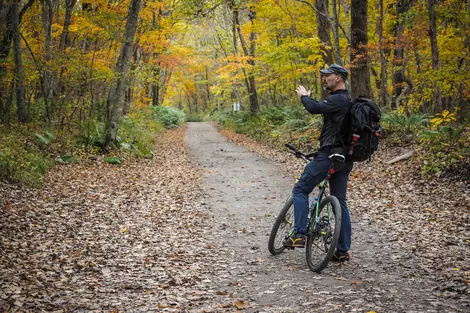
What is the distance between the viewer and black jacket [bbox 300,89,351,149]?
5035mm

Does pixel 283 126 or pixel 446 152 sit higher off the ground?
pixel 283 126

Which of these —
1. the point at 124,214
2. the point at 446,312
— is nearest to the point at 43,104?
the point at 124,214

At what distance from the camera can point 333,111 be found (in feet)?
16.6

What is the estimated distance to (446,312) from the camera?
12.8 feet

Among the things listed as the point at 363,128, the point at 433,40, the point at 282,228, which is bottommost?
the point at 282,228

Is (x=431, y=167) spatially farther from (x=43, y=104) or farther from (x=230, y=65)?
(x=230, y=65)

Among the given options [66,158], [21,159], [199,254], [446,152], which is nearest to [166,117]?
[66,158]

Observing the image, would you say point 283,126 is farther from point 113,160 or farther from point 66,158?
point 66,158

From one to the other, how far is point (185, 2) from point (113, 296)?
14747 mm

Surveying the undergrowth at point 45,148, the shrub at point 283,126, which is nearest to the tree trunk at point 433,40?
the shrub at point 283,126

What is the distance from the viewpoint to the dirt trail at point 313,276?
13.7ft

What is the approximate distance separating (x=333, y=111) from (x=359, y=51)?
34.7ft

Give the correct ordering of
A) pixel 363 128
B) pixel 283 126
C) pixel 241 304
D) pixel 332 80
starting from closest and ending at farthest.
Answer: pixel 241 304, pixel 363 128, pixel 332 80, pixel 283 126

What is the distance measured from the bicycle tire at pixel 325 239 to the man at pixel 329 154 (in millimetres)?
113
